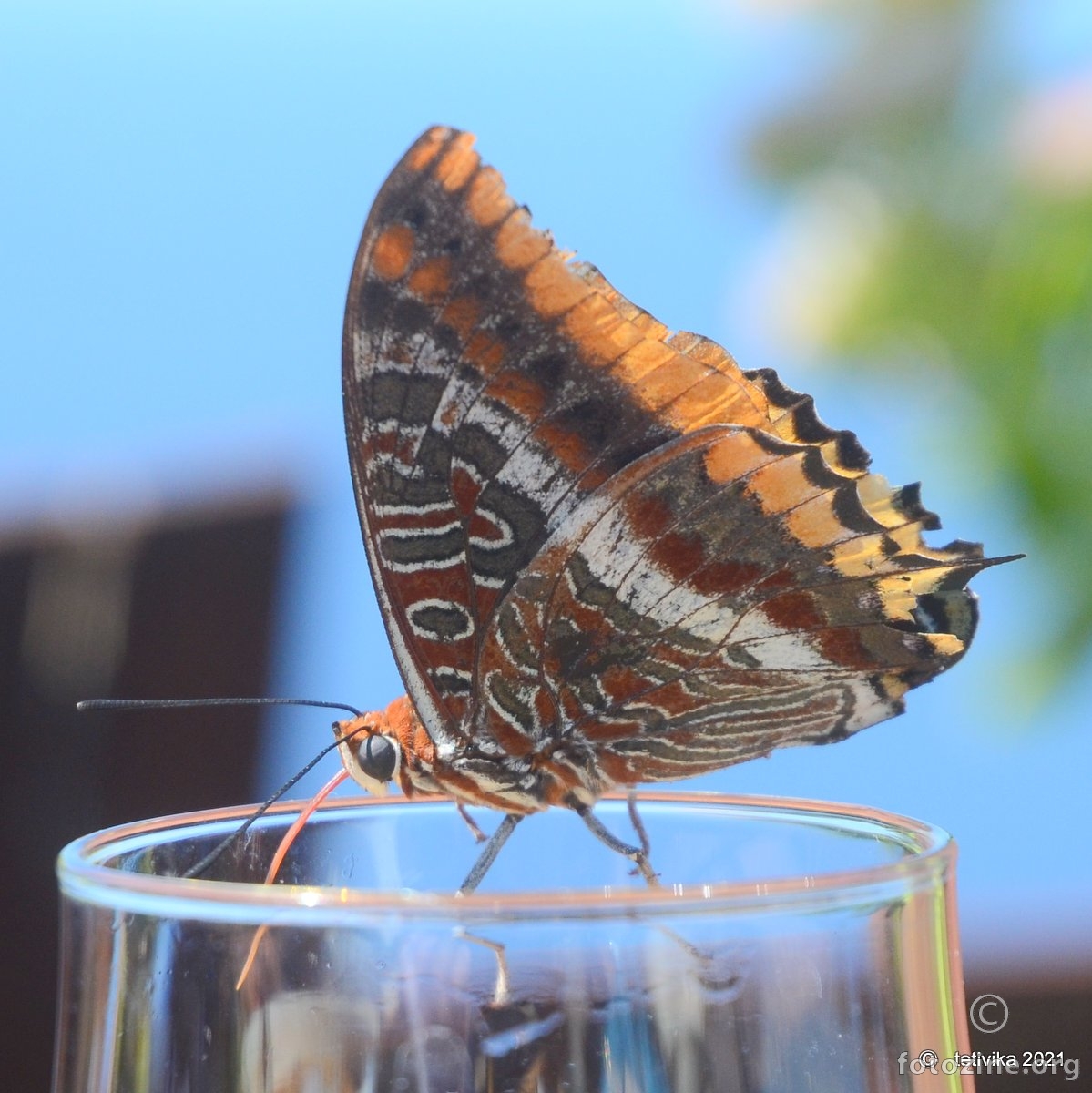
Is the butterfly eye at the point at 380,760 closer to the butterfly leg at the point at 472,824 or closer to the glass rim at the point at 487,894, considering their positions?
the butterfly leg at the point at 472,824

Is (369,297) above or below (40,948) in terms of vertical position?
above

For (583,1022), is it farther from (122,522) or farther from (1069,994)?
(122,522)

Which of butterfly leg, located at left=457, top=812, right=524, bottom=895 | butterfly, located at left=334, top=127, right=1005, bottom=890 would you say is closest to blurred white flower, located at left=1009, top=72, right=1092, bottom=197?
butterfly, located at left=334, top=127, right=1005, bottom=890

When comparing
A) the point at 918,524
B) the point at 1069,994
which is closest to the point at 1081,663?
the point at 1069,994

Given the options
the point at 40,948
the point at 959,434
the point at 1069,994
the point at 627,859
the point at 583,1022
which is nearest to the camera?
the point at 583,1022

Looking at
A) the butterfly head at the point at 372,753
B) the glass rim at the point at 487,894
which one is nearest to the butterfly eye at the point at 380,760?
the butterfly head at the point at 372,753

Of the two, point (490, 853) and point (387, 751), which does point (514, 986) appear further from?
point (387, 751)

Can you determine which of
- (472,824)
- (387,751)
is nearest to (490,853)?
(472,824)
